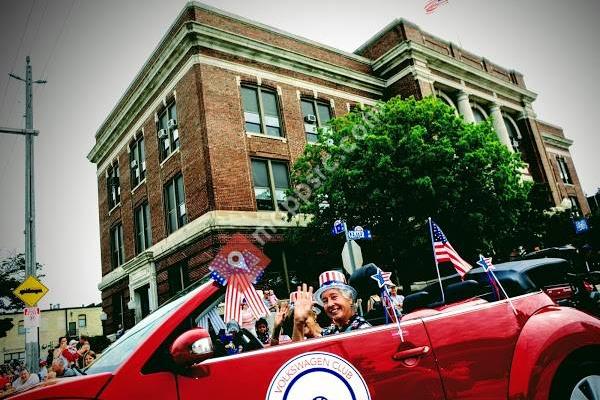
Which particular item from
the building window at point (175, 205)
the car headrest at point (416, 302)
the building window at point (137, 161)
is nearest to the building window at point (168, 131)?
the building window at point (175, 205)

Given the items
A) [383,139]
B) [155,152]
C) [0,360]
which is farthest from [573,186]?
[0,360]

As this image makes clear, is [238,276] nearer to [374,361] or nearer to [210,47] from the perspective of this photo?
[374,361]

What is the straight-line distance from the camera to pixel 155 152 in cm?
1925

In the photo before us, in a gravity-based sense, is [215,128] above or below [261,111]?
below

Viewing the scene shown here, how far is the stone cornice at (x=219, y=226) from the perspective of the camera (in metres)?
14.8

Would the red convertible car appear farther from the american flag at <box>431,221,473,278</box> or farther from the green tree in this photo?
the green tree

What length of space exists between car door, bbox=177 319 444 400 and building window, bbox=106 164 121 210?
23.2m

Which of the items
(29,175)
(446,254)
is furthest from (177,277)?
(446,254)

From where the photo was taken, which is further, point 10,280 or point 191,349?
point 10,280

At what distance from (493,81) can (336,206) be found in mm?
19094

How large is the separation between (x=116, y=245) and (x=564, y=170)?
36.5 m

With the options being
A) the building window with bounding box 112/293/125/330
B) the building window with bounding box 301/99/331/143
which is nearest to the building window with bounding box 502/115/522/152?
the building window with bounding box 301/99/331/143

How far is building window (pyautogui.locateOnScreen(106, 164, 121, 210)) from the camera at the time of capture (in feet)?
A: 76.5

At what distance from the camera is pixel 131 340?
230 centimetres
